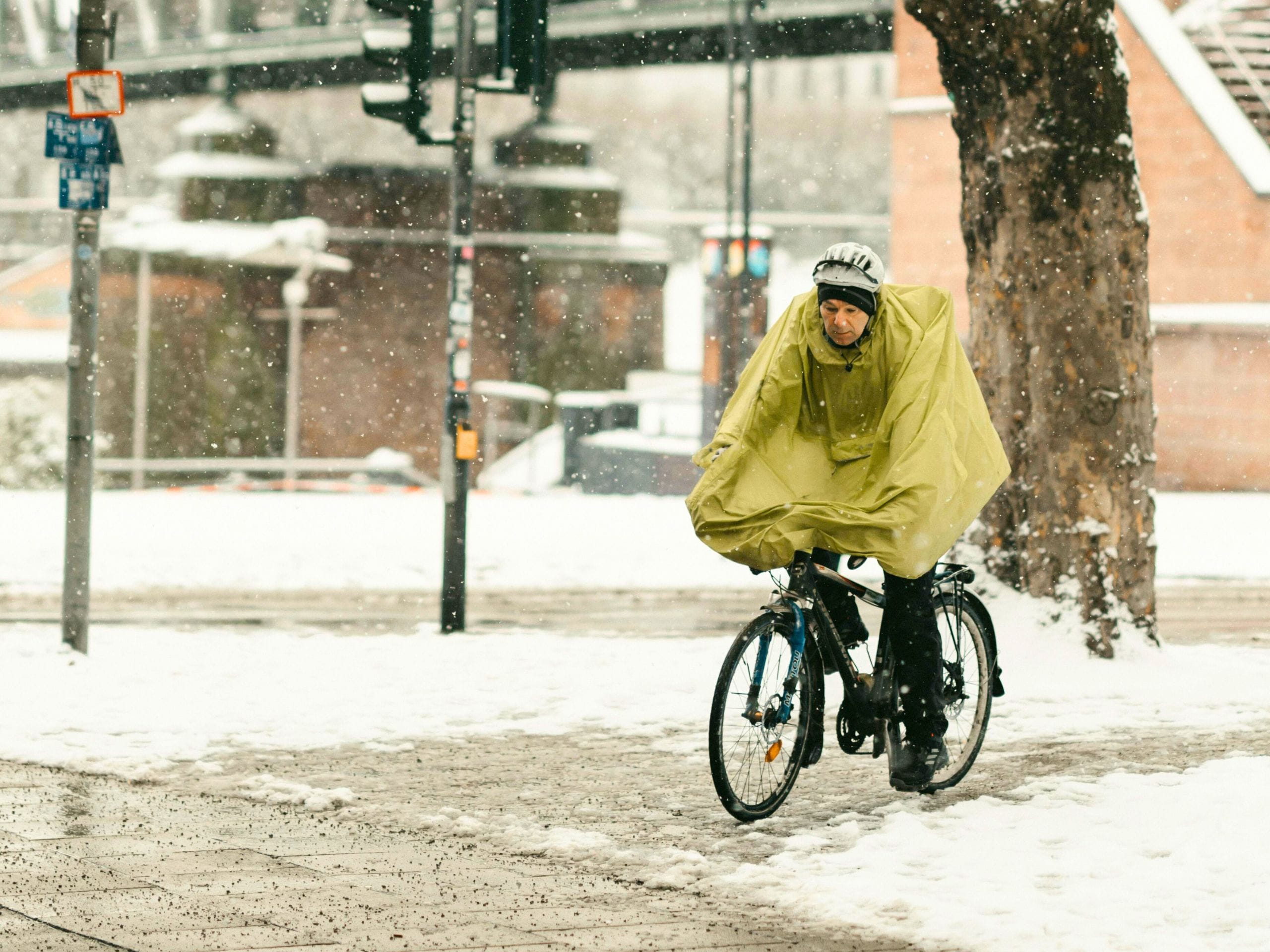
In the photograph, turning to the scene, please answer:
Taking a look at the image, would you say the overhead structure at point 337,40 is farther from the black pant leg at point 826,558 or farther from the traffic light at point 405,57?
the black pant leg at point 826,558

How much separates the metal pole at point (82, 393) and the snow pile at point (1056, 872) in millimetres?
4696

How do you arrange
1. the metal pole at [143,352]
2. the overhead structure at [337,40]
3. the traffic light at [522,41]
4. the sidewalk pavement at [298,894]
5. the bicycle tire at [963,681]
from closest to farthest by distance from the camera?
1. the sidewalk pavement at [298,894]
2. the bicycle tire at [963,681]
3. the traffic light at [522,41]
4. the metal pole at [143,352]
5. the overhead structure at [337,40]

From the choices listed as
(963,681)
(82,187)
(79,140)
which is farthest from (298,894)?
(79,140)

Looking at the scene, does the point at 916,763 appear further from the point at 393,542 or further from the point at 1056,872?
the point at 393,542

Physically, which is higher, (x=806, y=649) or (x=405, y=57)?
(x=405, y=57)

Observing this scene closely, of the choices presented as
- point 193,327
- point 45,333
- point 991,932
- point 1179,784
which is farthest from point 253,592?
point 45,333

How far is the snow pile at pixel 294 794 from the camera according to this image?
5.68 meters

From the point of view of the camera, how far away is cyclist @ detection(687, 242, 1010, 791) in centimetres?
524

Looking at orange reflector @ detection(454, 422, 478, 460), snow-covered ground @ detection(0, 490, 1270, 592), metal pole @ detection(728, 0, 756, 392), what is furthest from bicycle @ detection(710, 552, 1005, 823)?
metal pole @ detection(728, 0, 756, 392)

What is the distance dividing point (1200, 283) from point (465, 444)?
749 inches

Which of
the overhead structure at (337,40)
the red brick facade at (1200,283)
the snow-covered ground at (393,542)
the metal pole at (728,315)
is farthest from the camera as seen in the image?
the overhead structure at (337,40)

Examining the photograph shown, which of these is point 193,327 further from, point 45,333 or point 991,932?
point 991,932

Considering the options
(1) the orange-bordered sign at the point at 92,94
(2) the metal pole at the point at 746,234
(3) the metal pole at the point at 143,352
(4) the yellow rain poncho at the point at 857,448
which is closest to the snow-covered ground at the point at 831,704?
(4) the yellow rain poncho at the point at 857,448

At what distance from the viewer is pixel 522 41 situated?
10.3m
